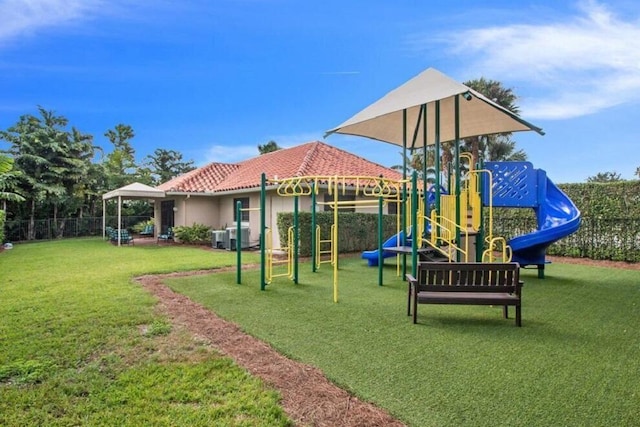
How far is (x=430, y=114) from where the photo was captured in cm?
1034

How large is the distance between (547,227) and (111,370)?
393 inches

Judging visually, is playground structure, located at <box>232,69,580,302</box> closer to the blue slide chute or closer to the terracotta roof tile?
the blue slide chute

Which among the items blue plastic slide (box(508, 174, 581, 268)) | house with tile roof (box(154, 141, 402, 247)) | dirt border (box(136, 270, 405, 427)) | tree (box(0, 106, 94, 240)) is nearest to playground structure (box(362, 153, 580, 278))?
blue plastic slide (box(508, 174, 581, 268))

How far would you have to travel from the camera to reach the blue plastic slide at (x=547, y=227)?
29.4ft

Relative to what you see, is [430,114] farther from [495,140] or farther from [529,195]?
[495,140]

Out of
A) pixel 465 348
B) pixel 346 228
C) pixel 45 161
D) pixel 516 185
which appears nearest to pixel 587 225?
pixel 516 185

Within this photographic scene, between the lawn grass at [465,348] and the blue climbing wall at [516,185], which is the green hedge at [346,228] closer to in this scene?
the lawn grass at [465,348]

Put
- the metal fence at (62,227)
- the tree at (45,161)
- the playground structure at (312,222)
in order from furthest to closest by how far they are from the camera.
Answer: the tree at (45,161), the metal fence at (62,227), the playground structure at (312,222)

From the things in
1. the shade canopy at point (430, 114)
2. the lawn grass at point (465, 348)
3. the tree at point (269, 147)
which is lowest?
the lawn grass at point (465, 348)

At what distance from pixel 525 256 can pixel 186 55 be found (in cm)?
Answer: 1414

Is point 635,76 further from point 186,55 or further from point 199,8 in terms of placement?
point 186,55

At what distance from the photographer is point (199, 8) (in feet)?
34.0

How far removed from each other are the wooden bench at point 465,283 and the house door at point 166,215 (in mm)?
18870

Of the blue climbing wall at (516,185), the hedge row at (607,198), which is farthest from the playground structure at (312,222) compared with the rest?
the hedge row at (607,198)
